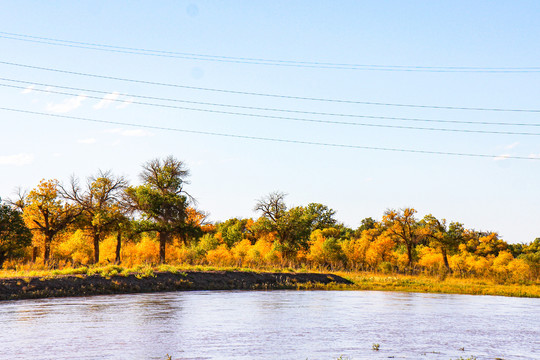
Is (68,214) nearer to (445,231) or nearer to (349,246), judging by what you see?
(349,246)

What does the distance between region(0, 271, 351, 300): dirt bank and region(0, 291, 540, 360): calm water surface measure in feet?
9.18

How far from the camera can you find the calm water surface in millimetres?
14367

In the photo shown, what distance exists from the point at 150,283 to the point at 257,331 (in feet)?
72.2

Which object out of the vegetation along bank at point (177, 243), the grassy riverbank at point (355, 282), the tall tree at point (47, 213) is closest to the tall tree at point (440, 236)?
the vegetation along bank at point (177, 243)

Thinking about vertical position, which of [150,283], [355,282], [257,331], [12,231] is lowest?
[355,282]

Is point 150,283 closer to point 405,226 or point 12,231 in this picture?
point 12,231

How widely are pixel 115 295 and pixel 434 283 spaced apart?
33156 mm

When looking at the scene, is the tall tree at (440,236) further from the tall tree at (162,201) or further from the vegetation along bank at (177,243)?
the tall tree at (162,201)

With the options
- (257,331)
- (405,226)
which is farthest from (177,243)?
(257,331)

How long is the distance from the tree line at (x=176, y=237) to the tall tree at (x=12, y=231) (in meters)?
0.11

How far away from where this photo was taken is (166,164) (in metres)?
70.3

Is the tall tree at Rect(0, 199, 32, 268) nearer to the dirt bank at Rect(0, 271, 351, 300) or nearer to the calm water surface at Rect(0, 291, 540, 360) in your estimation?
the dirt bank at Rect(0, 271, 351, 300)

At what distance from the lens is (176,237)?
71812mm

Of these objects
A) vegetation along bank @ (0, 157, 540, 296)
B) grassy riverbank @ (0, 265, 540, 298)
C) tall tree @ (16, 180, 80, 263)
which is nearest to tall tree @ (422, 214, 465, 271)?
vegetation along bank @ (0, 157, 540, 296)
